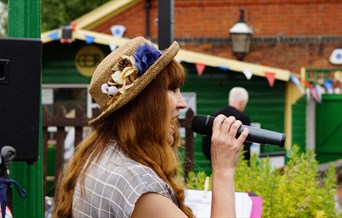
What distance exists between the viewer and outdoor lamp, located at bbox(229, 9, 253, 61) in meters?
13.9

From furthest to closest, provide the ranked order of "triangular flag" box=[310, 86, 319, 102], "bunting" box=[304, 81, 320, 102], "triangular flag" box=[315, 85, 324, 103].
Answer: "triangular flag" box=[315, 85, 324, 103]
"triangular flag" box=[310, 86, 319, 102]
"bunting" box=[304, 81, 320, 102]

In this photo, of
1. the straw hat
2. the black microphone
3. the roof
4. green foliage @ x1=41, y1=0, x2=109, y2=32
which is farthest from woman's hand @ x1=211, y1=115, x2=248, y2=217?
green foliage @ x1=41, y1=0, x2=109, y2=32

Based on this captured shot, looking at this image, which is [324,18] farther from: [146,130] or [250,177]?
[146,130]

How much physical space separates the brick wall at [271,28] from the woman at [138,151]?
13122mm

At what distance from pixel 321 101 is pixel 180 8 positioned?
4.03 m

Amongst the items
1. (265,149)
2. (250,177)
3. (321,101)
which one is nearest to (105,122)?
(250,177)

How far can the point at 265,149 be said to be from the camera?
12.4 metres

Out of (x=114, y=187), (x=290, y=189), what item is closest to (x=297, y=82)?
(x=290, y=189)

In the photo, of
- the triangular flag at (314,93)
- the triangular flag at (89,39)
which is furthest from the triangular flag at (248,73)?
the triangular flag at (89,39)

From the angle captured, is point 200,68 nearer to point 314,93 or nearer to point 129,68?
point 314,93

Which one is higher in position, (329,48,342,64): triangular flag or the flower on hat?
(329,48,342,64): triangular flag

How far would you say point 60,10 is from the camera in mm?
25047

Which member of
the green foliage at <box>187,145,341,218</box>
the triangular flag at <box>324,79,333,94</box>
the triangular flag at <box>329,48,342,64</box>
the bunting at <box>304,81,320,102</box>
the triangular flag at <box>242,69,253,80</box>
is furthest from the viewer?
the triangular flag at <box>329,48,342,64</box>

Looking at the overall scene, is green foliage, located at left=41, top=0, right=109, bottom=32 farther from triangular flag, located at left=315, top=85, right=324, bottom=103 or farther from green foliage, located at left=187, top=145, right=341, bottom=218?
green foliage, located at left=187, top=145, right=341, bottom=218
